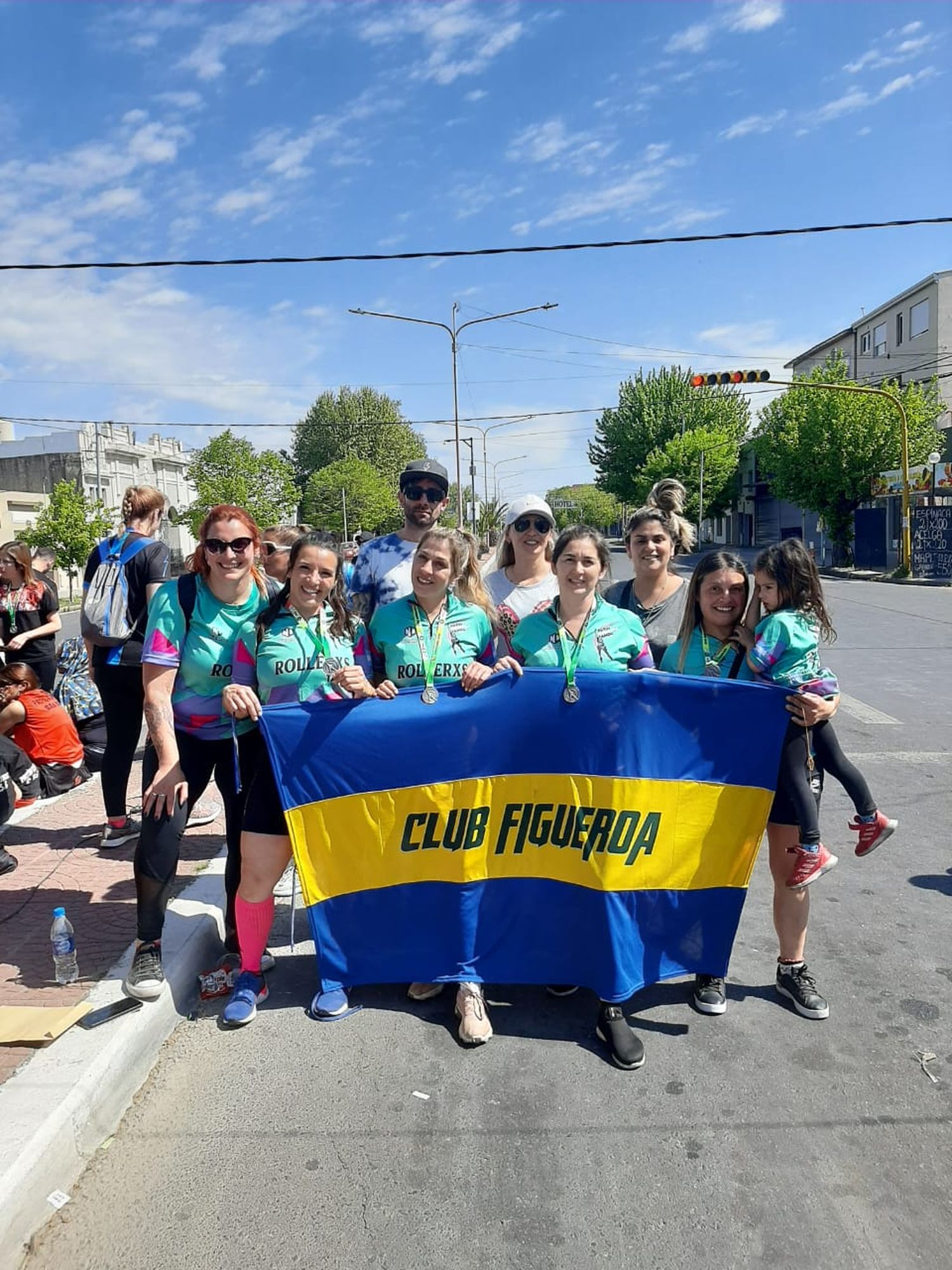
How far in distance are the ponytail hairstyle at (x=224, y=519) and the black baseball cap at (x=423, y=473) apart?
1035 mm

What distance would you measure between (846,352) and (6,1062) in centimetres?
5895

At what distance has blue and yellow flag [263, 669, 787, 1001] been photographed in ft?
11.1

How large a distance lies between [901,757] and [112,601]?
20.0 ft

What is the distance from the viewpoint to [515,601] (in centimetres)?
404

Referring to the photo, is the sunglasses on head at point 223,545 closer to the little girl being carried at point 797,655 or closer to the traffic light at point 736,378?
the little girl being carried at point 797,655

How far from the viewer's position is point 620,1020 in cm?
329

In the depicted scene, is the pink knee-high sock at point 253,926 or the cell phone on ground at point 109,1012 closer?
the cell phone on ground at point 109,1012

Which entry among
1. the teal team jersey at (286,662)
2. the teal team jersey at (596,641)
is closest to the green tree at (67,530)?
the teal team jersey at (286,662)

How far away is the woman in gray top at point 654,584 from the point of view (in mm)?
4004

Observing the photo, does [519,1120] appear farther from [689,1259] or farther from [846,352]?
[846,352]

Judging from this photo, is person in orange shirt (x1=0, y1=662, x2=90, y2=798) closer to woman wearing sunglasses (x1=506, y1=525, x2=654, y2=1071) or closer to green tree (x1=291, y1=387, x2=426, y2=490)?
woman wearing sunglasses (x1=506, y1=525, x2=654, y2=1071)

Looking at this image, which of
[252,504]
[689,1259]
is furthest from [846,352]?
[689,1259]

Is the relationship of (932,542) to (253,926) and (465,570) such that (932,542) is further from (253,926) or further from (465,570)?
(253,926)

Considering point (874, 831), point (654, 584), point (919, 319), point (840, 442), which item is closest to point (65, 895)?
point (654, 584)
